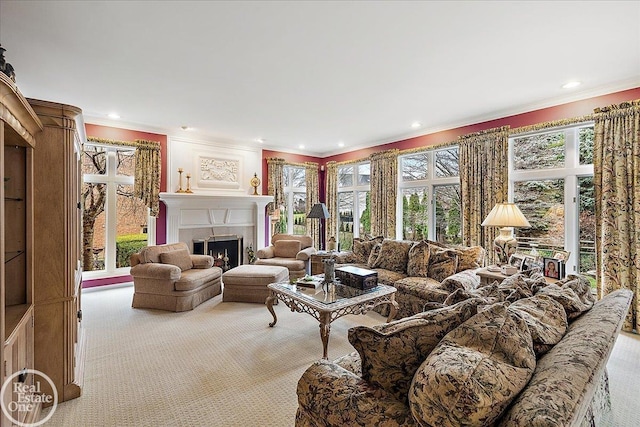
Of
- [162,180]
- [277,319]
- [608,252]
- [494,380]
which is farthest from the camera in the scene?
[162,180]

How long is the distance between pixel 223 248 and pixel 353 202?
9.97ft

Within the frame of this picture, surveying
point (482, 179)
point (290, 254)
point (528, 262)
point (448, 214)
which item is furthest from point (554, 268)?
point (290, 254)

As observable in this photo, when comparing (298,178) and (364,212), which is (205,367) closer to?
(364,212)

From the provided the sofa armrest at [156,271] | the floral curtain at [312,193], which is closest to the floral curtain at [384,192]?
the floral curtain at [312,193]

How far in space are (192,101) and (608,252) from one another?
17.5ft

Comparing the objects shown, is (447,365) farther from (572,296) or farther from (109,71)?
(109,71)

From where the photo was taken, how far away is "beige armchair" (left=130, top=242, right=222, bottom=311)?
3.90 meters

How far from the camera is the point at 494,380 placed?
0.92 metres

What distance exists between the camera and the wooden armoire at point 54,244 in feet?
6.50

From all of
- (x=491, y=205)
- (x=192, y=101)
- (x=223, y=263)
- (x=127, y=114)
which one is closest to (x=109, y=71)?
(x=192, y=101)

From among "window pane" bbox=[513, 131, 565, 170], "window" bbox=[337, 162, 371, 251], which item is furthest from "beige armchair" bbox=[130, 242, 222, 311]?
"window pane" bbox=[513, 131, 565, 170]

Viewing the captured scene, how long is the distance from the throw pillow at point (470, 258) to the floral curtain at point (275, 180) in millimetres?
3986

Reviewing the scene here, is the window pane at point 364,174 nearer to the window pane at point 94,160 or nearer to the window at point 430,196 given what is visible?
the window at point 430,196

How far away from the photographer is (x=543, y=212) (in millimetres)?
3988
